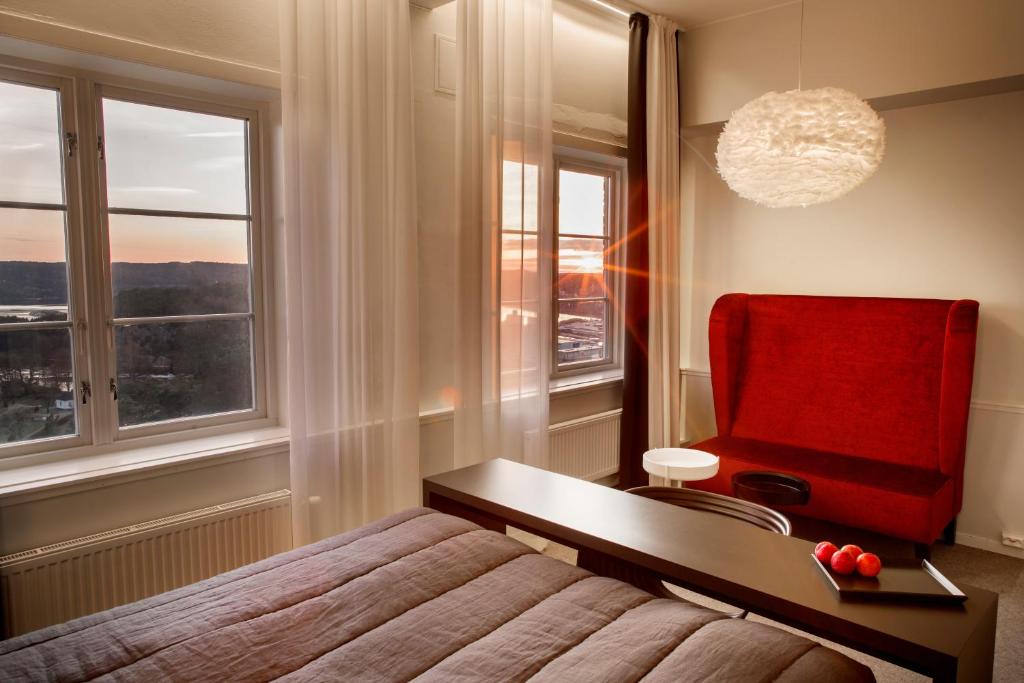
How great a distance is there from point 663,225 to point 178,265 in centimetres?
278

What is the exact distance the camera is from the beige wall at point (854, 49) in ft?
10.5

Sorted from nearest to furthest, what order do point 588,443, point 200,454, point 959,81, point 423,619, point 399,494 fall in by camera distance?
point 423,619 → point 200,454 → point 399,494 → point 959,81 → point 588,443

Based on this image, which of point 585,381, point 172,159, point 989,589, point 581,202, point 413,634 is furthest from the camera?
point 581,202

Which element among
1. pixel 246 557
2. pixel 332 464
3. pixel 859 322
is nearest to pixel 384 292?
pixel 332 464

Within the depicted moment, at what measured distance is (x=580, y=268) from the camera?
171 inches

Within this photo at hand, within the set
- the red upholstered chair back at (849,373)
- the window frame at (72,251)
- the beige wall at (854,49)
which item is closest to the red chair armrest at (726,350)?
the red upholstered chair back at (849,373)

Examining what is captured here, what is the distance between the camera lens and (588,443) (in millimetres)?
4059

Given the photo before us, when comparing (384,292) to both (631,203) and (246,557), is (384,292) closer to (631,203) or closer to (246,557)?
(246,557)

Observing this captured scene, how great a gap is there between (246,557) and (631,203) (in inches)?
112

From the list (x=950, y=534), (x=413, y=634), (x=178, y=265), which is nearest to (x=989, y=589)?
(x=950, y=534)

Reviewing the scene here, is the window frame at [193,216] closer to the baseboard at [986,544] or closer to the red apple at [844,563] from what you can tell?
the red apple at [844,563]

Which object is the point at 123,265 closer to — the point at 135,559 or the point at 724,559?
the point at 135,559

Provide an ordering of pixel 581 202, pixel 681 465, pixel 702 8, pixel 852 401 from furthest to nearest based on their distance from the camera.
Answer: pixel 581 202
pixel 702 8
pixel 852 401
pixel 681 465

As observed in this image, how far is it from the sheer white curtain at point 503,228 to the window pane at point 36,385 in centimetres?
149
